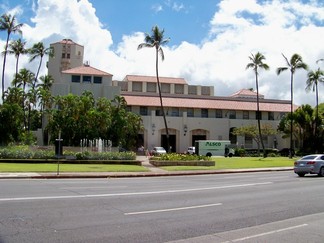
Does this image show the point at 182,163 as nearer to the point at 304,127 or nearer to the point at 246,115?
the point at 304,127

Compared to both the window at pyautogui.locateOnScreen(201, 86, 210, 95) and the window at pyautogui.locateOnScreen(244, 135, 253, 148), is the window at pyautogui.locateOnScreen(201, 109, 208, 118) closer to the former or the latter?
the window at pyautogui.locateOnScreen(244, 135, 253, 148)

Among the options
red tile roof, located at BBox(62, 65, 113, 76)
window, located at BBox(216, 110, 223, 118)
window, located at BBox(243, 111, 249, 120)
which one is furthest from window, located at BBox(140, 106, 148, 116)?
window, located at BBox(243, 111, 249, 120)

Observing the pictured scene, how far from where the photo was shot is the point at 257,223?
905cm

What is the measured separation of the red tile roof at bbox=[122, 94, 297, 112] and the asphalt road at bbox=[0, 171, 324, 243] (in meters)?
53.9

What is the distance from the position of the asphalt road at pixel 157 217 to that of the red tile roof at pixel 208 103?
5385 cm

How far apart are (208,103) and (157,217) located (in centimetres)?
6268

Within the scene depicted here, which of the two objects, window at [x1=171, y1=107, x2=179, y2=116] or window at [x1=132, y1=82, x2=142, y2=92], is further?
window at [x1=132, y1=82, x2=142, y2=92]

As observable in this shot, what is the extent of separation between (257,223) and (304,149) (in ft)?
202

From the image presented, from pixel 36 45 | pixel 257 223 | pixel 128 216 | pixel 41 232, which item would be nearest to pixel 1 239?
pixel 41 232

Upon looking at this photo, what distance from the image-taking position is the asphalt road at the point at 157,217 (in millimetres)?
7502

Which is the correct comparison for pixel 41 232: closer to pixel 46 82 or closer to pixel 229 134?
pixel 229 134

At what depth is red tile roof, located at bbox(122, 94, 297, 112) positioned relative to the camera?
67750mm

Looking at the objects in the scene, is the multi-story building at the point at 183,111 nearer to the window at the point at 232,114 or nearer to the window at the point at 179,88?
the window at the point at 232,114

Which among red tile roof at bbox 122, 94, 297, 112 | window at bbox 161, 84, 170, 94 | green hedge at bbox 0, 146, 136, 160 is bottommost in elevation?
green hedge at bbox 0, 146, 136, 160
